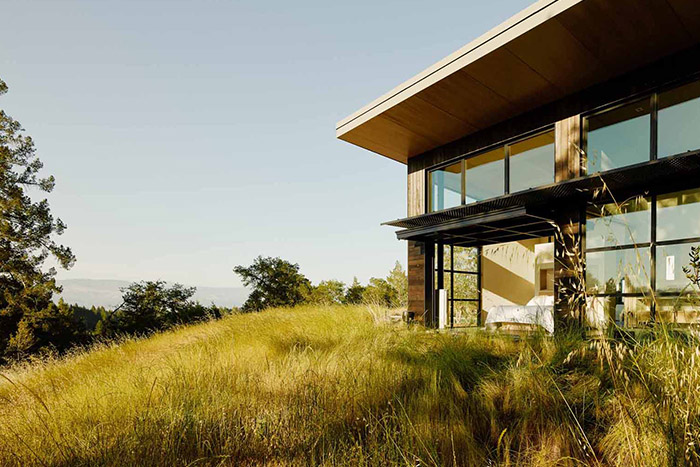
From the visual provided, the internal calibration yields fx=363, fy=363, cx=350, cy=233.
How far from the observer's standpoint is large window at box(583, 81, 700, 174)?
16.8 feet

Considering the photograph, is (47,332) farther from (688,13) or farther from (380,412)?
(688,13)

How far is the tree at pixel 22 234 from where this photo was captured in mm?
14102

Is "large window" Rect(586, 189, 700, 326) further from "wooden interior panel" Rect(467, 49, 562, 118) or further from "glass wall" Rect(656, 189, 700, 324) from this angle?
"wooden interior panel" Rect(467, 49, 562, 118)

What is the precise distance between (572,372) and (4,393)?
239 inches

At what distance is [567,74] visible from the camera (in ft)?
19.0

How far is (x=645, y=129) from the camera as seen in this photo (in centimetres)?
551

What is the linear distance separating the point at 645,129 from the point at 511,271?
7.97m

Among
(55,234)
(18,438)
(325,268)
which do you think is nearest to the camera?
(18,438)

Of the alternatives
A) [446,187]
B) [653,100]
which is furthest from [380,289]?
[653,100]

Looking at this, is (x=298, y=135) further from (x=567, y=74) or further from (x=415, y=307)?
(x=567, y=74)

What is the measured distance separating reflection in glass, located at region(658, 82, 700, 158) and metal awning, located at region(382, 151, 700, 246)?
43 centimetres

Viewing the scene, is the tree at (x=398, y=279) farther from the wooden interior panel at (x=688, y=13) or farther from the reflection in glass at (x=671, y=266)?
the wooden interior panel at (x=688, y=13)

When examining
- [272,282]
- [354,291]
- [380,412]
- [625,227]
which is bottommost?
[354,291]

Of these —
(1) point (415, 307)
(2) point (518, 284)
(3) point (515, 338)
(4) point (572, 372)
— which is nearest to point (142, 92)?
(1) point (415, 307)
